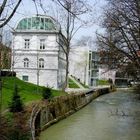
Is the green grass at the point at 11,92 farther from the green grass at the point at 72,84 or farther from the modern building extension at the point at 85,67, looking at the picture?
the modern building extension at the point at 85,67

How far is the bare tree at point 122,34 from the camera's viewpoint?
2881 centimetres

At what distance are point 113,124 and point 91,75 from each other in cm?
7651

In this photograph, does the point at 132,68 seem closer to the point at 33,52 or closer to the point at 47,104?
the point at 47,104

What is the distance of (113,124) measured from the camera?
98.6ft

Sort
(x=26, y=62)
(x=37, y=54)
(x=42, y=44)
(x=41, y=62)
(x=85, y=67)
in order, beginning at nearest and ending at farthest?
(x=37, y=54) < (x=41, y=62) < (x=42, y=44) < (x=26, y=62) < (x=85, y=67)

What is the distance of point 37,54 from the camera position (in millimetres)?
70062

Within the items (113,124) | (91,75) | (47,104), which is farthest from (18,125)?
(91,75)

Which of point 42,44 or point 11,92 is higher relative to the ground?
point 42,44

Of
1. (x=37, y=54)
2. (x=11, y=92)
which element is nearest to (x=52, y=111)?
(x=11, y=92)

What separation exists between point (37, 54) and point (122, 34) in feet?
129

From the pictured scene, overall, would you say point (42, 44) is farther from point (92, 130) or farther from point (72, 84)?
point (92, 130)

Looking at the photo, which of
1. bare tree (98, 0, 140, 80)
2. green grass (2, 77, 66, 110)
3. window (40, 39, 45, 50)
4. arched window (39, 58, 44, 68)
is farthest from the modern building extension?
bare tree (98, 0, 140, 80)

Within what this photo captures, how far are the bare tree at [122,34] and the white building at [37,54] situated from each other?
114 feet

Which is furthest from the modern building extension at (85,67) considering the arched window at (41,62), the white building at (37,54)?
the arched window at (41,62)
